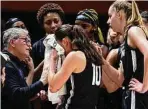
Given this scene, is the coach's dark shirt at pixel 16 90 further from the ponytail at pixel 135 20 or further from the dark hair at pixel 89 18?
the ponytail at pixel 135 20

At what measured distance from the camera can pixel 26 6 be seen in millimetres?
5684

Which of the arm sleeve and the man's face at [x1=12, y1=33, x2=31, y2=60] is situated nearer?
the arm sleeve

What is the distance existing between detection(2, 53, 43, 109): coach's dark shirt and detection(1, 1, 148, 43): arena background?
107 inches

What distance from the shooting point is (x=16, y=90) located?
290 cm

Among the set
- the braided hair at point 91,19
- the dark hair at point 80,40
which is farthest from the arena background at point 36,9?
→ the dark hair at point 80,40

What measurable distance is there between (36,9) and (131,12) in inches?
123

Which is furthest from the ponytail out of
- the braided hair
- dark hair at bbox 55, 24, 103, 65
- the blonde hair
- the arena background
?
the arena background

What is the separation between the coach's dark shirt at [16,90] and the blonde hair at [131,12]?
2.56 ft

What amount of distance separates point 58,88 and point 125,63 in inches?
17.8

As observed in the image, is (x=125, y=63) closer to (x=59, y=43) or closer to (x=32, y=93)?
(x=59, y=43)

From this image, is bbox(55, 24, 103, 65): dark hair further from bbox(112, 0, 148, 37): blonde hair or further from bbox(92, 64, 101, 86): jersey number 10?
bbox(112, 0, 148, 37): blonde hair

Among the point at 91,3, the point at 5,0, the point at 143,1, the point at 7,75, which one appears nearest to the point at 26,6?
the point at 5,0

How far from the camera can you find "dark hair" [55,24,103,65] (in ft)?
8.57

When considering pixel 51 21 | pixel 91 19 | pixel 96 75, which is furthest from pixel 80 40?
pixel 51 21
